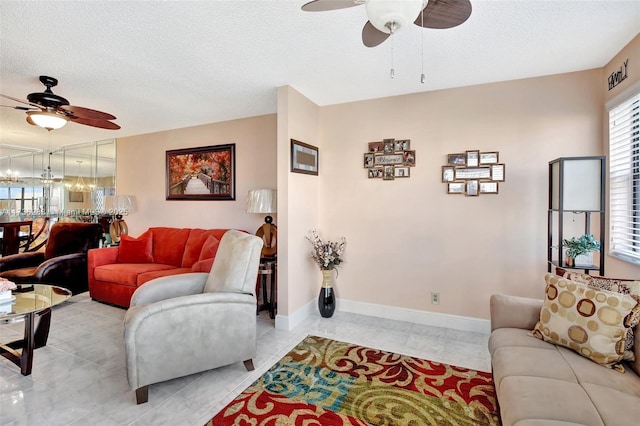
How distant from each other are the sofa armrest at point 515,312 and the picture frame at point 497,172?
1360 millimetres

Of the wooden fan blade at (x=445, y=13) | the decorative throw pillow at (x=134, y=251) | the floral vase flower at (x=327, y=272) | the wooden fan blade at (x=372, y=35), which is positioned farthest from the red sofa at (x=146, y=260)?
the wooden fan blade at (x=445, y=13)

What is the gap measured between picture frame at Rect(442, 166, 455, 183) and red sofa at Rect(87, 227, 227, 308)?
2.66 m

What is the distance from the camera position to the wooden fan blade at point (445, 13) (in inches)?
54.3

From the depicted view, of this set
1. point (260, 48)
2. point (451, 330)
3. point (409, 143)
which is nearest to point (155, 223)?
point (260, 48)

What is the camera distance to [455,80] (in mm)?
2949

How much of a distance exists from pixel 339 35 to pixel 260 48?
0.64 m

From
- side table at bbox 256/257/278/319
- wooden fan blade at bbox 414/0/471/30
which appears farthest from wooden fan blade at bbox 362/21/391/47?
side table at bbox 256/257/278/319

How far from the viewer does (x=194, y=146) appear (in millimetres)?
4648

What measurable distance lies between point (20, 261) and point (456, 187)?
557 centimetres

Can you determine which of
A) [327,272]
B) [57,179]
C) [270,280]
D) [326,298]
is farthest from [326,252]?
[57,179]

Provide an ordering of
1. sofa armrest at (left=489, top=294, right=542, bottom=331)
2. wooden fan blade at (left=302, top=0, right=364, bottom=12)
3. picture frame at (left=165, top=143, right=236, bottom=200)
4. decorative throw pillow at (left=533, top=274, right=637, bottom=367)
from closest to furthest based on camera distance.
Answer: wooden fan blade at (left=302, top=0, right=364, bottom=12), decorative throw pillow at (left=533, top=274, right=637, bottom=367), sofa armrest at (left=489, top=294, right=542, bottom=331), picture frame at (left=165, top=143, right=236, bottom=200)

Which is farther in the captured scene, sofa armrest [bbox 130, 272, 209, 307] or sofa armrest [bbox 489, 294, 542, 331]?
sofa armrest [bbox 130, 272, 209, 307]

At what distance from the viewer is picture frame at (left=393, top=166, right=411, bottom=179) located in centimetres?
333

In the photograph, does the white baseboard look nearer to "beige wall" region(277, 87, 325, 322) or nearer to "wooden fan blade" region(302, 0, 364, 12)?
"beige wall" region(277, 87, 325, 322)
